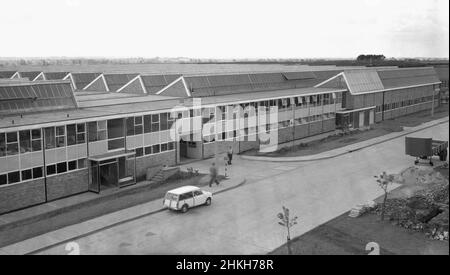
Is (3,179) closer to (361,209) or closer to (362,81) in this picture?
(361,209)

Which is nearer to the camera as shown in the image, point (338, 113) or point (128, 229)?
point (128, 229)

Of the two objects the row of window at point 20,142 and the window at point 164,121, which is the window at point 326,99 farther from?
the row of window at point 20,142

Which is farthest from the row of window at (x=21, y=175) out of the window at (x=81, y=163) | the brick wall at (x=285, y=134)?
the brick wall at (x=285, y=134)

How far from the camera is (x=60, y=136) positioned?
24094 millimetres

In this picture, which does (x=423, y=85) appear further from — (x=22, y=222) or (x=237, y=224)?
(x=22, y=222)

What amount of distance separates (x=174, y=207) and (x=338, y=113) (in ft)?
99.4

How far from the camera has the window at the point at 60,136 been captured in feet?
78.6

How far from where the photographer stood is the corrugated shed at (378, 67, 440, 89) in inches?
2321

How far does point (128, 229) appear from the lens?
19234 millimetres

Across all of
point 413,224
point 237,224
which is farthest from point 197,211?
point 413,224

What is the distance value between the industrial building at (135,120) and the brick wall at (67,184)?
0.05 metres

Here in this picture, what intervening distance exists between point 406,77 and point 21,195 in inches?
2105

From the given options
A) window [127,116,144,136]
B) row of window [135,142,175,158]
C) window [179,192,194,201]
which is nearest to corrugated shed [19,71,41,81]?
row of window [135,142,175,158]

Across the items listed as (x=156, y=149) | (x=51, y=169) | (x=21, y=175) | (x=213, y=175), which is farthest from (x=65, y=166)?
(x=213, y=175)
